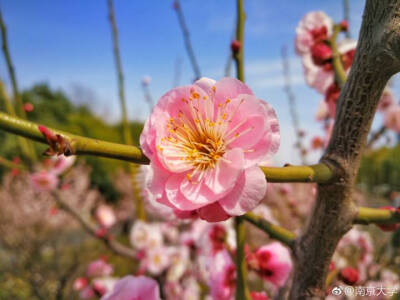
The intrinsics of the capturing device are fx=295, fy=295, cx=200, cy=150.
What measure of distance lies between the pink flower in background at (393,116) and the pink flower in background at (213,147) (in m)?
1.25

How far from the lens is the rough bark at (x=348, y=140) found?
314 mm

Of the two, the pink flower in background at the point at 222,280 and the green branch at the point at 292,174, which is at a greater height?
the green branch at the point at 292,174

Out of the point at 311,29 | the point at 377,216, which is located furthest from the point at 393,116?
the point at 377,216

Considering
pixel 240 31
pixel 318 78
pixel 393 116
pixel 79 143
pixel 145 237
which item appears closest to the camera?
pixel 79 143

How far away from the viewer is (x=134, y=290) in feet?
1.49

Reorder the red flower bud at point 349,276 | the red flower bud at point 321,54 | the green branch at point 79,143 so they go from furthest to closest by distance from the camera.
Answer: the red flower bud at point 321,54 → the red flower bud at point 349,276 → the green branch at point 79,143

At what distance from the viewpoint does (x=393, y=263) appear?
3.07ft

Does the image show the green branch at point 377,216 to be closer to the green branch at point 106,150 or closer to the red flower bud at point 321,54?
the green branch at point 106,150

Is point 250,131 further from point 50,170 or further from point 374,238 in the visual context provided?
point 374,238

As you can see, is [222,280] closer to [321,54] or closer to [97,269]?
[321,54]

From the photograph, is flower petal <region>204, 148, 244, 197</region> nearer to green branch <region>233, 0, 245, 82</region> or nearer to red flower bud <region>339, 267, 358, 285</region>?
green branch <region>233, 0, 245, 82</region>

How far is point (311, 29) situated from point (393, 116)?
936 mm

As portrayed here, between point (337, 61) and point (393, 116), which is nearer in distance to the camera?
point (337, 61)

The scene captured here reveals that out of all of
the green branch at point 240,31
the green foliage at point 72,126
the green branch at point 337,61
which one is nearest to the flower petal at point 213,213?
the green branch at point 240,31
